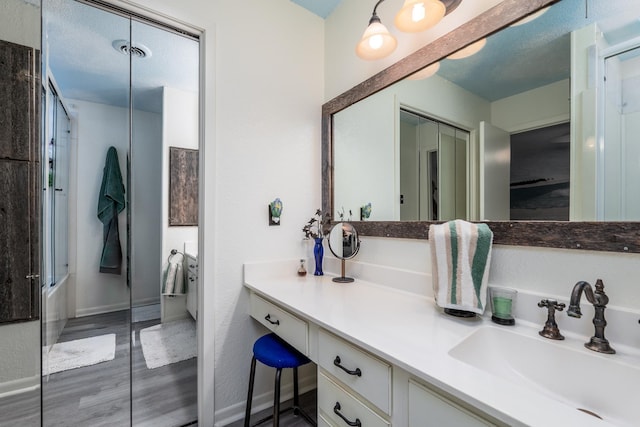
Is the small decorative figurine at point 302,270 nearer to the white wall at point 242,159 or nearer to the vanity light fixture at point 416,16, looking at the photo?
the white wall at point 242,159

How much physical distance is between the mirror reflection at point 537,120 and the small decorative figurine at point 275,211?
27.7 inches

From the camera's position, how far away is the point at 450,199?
4.10 feet

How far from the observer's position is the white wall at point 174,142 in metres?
1.54

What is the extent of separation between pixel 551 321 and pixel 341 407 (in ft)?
2.33

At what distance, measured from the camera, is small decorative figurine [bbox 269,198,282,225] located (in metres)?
1.69

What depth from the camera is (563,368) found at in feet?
2.56

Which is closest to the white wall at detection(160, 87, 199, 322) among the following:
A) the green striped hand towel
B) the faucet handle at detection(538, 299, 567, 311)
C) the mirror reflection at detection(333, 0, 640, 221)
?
the mirror reflection at detection(333, 0, 640, 221)

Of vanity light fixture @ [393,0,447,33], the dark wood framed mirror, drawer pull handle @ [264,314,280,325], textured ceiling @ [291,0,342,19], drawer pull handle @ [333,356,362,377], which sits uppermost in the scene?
textured ceiling @ [291,0,342,19]

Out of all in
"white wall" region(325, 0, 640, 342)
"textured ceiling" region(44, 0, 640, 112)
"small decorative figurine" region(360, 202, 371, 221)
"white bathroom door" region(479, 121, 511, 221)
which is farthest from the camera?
"small decorative figurine" region(360, 202, 371, 221)

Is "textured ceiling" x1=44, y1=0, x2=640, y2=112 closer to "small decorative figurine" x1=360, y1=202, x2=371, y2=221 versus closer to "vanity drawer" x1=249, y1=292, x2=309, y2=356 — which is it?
"small decorative figurine" x1=360, y1=202, x2=371, y2=221

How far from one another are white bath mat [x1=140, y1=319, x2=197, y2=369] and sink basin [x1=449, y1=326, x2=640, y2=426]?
1.39 meters

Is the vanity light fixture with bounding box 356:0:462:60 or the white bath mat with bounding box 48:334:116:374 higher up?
the vanity light fixture with bounding box 356:0:462:60

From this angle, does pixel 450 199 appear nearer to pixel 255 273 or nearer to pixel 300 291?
pixel 300 291

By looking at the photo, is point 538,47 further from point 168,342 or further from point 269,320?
point 168,342
